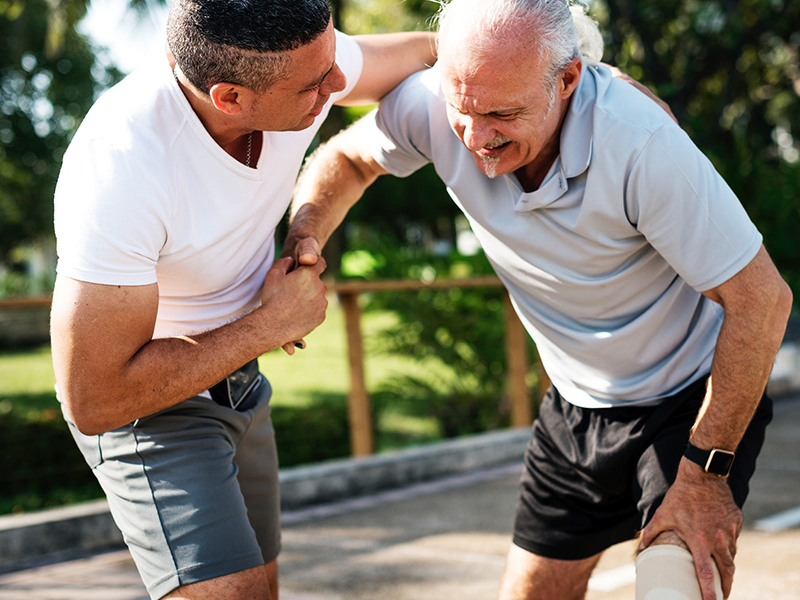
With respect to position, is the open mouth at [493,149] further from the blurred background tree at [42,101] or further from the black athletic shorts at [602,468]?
the blurred background tree at [42,101]

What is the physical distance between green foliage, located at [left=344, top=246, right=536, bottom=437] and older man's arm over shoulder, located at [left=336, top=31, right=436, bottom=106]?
436 cm

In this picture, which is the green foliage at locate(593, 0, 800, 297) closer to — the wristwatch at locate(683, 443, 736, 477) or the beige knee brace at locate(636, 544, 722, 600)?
the wristwatch at locate(683, 443, 736, 477)

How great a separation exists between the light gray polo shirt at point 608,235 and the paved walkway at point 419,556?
1.68m

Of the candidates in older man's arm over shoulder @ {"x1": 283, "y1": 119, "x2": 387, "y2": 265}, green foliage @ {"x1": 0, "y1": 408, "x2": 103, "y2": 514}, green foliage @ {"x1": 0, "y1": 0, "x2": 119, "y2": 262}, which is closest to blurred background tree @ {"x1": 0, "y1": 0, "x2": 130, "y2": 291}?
green foliage @ {"x1": 0, "y1": 0, "x2": 119, "y2": 262}

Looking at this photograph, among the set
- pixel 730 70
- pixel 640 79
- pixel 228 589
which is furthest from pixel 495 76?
pixel 730 70

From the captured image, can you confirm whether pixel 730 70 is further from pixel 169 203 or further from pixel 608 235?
pixel 169 203

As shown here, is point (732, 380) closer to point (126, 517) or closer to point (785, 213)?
point (126, 517)

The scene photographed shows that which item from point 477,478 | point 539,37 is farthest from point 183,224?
point 477,478

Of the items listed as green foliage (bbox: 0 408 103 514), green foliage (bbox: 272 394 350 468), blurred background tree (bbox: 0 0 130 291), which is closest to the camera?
green foliage (bbox: 0 408 103 514)

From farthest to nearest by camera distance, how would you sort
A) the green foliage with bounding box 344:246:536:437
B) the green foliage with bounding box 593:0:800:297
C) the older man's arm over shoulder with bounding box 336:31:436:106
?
the green foliage with bounding box 593:0:800:297
the green foliage with bounding box 344:246:536:437
the older man's arm over shoulder with bounding box 336:31:436:106

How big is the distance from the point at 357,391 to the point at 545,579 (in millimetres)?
3345

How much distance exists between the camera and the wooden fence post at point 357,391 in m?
5.76

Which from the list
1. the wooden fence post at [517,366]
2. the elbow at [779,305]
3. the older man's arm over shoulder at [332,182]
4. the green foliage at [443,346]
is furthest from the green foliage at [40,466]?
the elbow at [779,305]

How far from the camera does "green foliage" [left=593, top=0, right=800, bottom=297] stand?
9.55 meters
